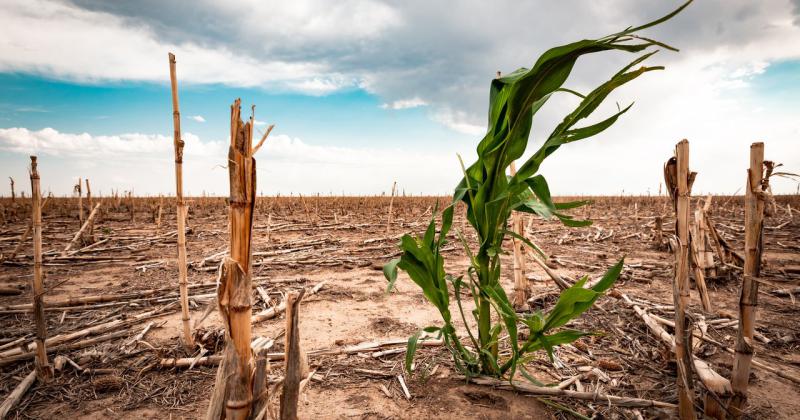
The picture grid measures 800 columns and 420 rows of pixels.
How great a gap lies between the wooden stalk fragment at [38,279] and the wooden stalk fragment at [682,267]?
3960 millimetres

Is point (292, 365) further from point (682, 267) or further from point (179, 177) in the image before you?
point (179, 177)

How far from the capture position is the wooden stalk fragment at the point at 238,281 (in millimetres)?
1394

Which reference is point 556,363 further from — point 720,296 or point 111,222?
point 111,222

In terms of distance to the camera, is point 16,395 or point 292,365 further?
point 16,395

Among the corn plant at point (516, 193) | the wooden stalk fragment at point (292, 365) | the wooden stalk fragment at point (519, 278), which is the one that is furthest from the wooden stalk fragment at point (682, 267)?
the wooden stalk fragment at point (519, 278)

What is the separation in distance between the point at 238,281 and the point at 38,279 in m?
2.40

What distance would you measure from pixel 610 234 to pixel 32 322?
11456 mm

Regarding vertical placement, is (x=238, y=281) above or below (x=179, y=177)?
below

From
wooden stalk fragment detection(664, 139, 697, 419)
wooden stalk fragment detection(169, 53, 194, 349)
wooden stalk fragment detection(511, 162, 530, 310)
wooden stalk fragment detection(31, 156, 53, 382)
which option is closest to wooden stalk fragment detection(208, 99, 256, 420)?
wooden stalk fragment detection(169, 53, 194, 349)

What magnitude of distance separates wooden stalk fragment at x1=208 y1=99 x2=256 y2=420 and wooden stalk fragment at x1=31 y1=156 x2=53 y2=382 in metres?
2.18

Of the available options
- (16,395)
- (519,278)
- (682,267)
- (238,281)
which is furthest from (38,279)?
(519,278)

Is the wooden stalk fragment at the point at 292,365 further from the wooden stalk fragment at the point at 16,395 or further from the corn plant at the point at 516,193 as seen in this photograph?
the wooden stalk fragment at the point at 16,395

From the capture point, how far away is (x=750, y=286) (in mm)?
1921

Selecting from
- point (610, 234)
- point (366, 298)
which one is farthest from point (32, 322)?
point (610, 234)
